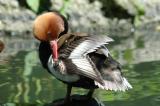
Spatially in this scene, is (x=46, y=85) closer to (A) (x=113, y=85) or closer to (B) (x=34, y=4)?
(A) (x=113, y=85)

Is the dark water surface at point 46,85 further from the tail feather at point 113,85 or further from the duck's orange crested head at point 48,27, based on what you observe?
the duck's orange crested head at point 48,27

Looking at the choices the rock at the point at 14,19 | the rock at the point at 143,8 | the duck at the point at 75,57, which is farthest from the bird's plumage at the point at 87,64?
the rock at the point at 143,8

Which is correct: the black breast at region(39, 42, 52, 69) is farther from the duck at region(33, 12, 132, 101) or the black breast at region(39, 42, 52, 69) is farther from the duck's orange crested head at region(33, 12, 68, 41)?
the duck's orange crested head at region(33, 12, 68, 41)

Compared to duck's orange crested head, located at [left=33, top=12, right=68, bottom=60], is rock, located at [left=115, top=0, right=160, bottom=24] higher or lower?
lower

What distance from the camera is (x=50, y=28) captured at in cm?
382

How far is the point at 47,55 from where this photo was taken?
12.9 feet

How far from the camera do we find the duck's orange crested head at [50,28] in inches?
149

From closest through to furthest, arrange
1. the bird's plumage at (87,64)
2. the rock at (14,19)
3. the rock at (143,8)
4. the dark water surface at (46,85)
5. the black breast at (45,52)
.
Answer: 1. the bird's plumage at (87,64)
2. the black breast at (45,52)
3. the dark water surface at (46,85)
4. the rock at (14,19)
5. the rock at (143,8)

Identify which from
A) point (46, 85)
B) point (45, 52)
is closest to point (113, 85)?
point (45, 52)

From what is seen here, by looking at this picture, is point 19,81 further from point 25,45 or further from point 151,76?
point 25,45

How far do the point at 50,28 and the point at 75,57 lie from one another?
0.89ft

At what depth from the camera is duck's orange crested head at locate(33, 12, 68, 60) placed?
12.4ft

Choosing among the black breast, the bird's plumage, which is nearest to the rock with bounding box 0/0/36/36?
the black breast

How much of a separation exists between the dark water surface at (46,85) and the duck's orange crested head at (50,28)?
839 mm
